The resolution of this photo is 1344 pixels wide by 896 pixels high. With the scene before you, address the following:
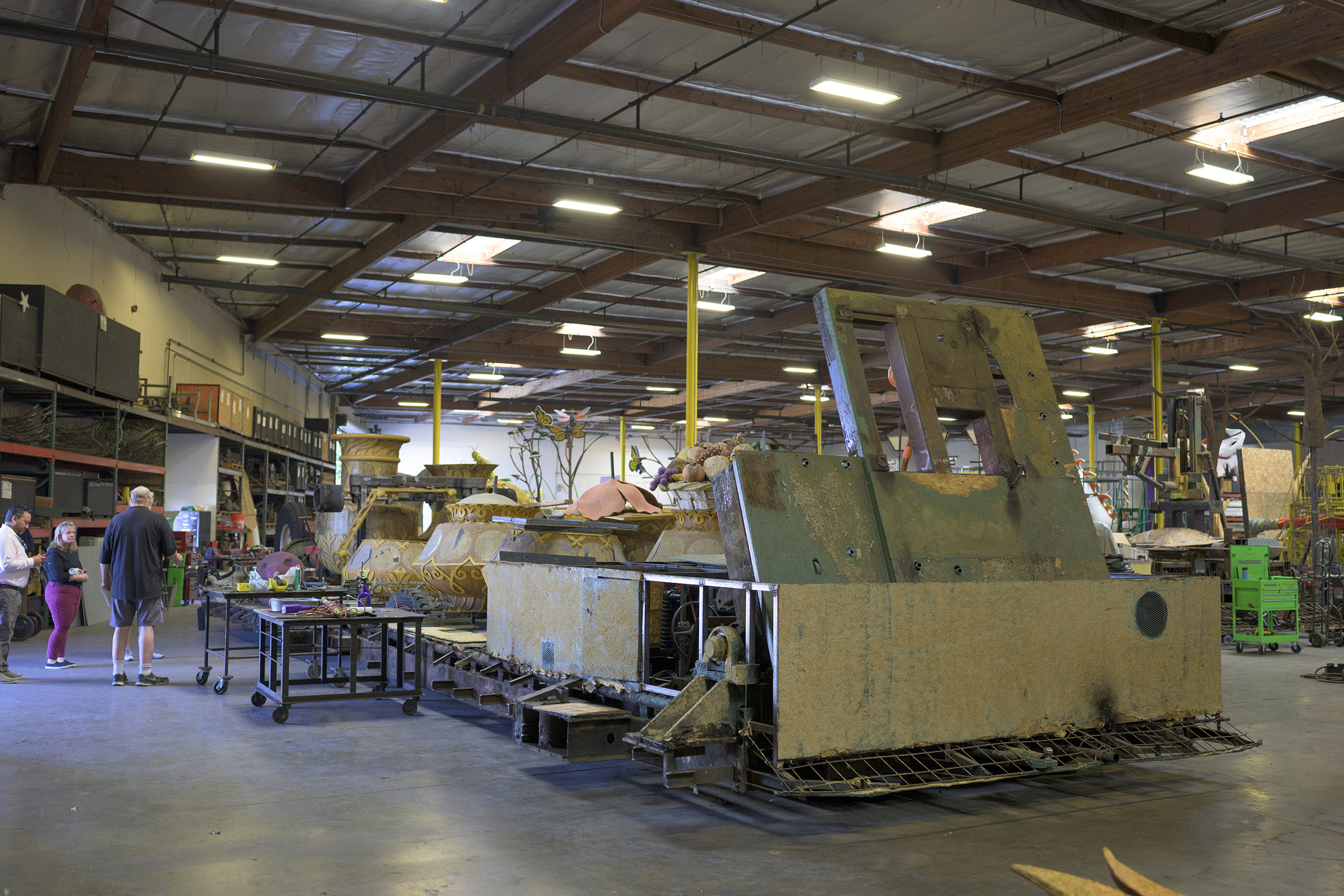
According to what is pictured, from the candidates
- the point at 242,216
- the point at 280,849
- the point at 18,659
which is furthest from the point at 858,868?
the point at 242,216

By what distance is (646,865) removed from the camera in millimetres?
3994

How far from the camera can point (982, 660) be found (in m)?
4.81

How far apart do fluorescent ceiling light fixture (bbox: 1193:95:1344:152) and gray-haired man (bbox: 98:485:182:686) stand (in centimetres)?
1137

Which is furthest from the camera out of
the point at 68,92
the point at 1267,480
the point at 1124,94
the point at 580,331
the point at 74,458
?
the point at 1267,480

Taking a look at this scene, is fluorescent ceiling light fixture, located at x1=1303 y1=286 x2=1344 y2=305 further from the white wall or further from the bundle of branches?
A: the bundle of branches

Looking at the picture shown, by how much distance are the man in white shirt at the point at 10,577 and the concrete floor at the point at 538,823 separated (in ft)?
8.46

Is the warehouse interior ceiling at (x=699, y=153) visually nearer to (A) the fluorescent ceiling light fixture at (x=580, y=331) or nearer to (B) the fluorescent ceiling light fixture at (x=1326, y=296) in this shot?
(B) the fluorescent ceiling light fixture at (x=1326, y=296)

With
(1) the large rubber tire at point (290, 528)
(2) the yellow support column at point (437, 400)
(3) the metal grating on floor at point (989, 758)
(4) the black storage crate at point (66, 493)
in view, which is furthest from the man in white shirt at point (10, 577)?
(2) the yellow support column at point (437, 400)

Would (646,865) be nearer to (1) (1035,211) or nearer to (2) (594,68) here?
(2) (594,68)

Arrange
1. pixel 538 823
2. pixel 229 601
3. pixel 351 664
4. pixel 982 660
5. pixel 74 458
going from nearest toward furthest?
pixel 538 823
pixel 982 660
pixel 351 664
pixel 229 601
pixel 74 458

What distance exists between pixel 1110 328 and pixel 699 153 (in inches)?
518

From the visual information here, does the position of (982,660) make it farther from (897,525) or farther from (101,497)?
(101,497)

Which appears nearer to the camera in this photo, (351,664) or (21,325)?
(351,664)

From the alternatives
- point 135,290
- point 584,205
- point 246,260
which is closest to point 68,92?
point 584,205
